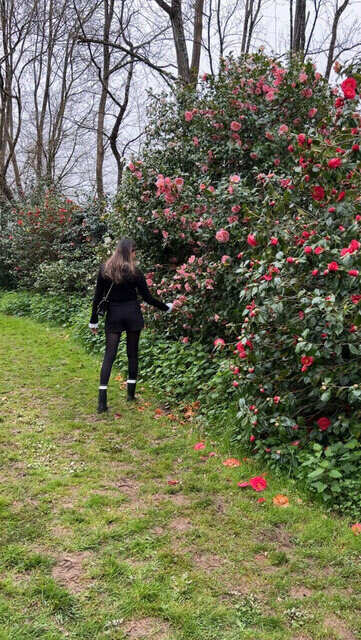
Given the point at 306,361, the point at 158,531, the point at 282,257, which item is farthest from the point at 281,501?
the point at 282,257

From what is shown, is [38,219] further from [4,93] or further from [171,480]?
[171,480]

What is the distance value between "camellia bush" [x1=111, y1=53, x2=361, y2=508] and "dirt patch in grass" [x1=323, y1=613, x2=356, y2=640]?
894mm

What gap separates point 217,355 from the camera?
16.6 ft

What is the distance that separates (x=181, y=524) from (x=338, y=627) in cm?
104

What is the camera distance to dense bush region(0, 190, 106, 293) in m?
10.5

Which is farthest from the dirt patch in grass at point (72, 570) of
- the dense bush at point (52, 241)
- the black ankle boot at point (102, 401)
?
the dense bush at point (52, 241)

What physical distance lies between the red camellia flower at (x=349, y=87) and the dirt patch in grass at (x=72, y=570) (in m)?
3.44

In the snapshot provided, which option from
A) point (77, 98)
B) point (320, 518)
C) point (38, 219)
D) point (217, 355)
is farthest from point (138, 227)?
point (77, 98)

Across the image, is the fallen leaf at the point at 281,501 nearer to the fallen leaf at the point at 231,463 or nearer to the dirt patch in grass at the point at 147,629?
the fallen leaf at the point at 231,463

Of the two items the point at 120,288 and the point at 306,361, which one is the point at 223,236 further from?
the point at 306,361

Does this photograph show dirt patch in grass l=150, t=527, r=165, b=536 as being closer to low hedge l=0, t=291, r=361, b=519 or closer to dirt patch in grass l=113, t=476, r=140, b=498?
dirt patch in grass l=113, t=476, r=140, b=498

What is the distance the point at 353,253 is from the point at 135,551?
7.29ft

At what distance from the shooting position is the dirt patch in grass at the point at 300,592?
2205 mm

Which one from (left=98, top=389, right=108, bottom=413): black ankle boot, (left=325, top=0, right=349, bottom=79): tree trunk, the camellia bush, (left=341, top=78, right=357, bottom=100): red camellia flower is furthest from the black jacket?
(left=325, top=0, right=349, bottom=79): tree trunk
